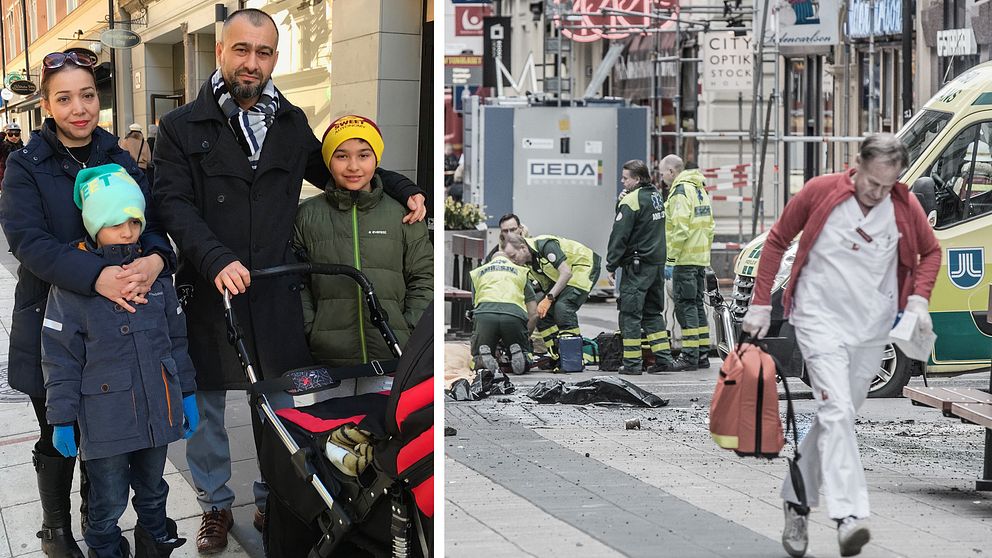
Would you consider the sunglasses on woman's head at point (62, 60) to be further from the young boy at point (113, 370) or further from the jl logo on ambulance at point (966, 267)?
the jl logo on ambulance at point (966, 267)

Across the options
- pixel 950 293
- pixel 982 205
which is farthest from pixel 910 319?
pixel 982 205

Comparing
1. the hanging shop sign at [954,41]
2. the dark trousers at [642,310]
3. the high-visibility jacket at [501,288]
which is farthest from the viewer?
the high-visibility jacket at [501,288]

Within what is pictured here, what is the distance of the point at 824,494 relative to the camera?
109 inches

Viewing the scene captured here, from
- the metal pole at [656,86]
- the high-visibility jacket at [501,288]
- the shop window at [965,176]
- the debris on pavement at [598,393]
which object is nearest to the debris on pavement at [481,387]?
the debris on pavement at [598,393]

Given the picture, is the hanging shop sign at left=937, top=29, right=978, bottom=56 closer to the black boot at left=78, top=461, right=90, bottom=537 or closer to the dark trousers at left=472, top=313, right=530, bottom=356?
the black boot at left=78, top=461, right=90, bottom=537

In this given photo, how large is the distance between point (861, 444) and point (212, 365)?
1.41 meters

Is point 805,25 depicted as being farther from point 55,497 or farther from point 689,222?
point 55,497

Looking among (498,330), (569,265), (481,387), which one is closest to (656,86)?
(569,265)

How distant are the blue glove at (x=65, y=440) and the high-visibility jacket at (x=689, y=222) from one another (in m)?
1.59

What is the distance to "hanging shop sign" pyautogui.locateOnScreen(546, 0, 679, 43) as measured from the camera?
8.14 metres

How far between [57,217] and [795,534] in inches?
64.9

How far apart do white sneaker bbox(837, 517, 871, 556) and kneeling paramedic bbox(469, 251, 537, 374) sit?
2.32 metres

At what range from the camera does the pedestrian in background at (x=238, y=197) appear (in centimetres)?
275

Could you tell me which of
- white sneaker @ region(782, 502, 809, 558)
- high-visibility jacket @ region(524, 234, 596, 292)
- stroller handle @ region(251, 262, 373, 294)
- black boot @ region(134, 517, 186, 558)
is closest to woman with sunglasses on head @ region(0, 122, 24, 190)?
stroller handle @ region(251, 262, 373, 294)
